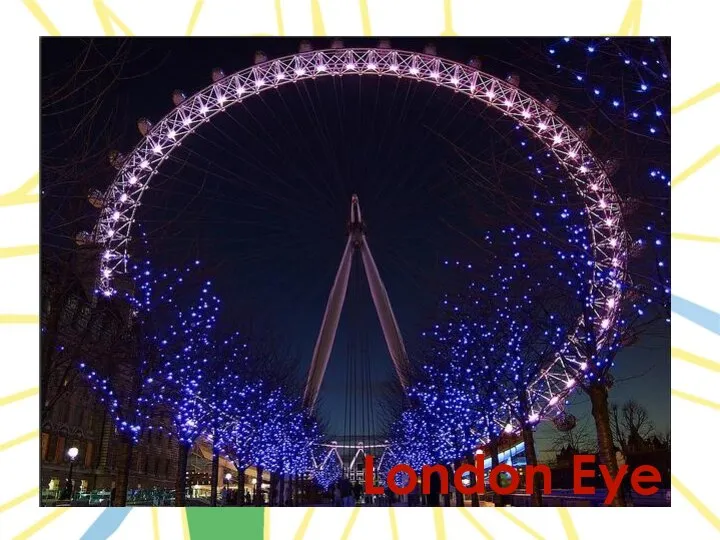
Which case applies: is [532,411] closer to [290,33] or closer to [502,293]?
[502,293]

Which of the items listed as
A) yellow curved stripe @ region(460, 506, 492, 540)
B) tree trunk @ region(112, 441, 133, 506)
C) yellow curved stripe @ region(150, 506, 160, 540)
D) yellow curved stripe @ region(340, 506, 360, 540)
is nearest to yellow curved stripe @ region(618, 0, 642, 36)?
yellow curved stripe @ region(460, 506, 492, 540)


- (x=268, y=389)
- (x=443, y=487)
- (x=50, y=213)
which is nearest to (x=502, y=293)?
(x=443, y=487)

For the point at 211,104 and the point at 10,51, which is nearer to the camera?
the point at 10,51

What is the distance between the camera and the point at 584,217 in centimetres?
1923

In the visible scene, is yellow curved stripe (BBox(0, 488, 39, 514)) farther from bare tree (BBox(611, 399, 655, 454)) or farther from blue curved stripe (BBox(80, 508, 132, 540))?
bare tree (BBox(611, 399, 655, 454))

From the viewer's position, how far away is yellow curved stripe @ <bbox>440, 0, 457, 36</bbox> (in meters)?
8.34

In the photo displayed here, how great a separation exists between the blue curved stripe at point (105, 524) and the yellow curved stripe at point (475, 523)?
153 inches

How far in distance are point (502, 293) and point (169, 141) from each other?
11073 mm
